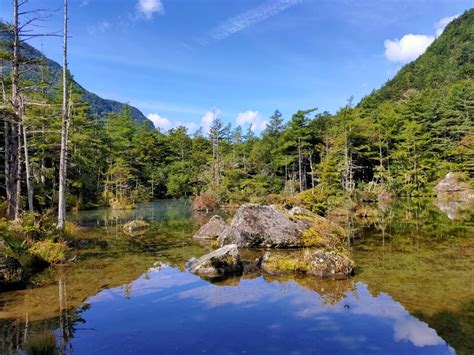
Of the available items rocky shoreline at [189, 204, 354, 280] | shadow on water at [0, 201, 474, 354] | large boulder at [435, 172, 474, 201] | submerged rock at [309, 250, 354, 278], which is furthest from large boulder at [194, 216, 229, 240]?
Answer: large boulder at [435, 172, 474, 201]

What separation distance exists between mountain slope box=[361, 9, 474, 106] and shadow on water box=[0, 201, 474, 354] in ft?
289

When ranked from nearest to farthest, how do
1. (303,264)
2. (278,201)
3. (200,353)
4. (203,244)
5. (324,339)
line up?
1. (200,353)
2. (324,339)
3. (303,264)
4. (203,244)
5. (278,201)

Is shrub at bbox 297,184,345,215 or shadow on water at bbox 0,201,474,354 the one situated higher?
shrub at bbox 297,184,345,215

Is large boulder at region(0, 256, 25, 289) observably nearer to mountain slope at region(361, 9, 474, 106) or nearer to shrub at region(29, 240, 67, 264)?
shrub at region(29, 240, 67, 264)

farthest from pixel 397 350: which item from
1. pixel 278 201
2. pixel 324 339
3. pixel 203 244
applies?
pixel 278 201

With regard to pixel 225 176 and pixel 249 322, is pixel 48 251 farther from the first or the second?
pixel 225 176

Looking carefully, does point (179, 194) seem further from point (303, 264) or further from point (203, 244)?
point (303, 264)

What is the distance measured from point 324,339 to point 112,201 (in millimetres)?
39331

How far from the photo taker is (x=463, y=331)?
6.51m

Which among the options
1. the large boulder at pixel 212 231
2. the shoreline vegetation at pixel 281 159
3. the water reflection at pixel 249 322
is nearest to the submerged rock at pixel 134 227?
the large boulder at pixel 212 231

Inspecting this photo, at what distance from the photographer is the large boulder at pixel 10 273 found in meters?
9.02

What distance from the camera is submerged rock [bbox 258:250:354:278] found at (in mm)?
10305

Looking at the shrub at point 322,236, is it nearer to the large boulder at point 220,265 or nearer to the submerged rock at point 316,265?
the submerged rock at point 316,265

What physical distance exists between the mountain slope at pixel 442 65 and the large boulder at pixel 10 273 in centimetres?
9174
